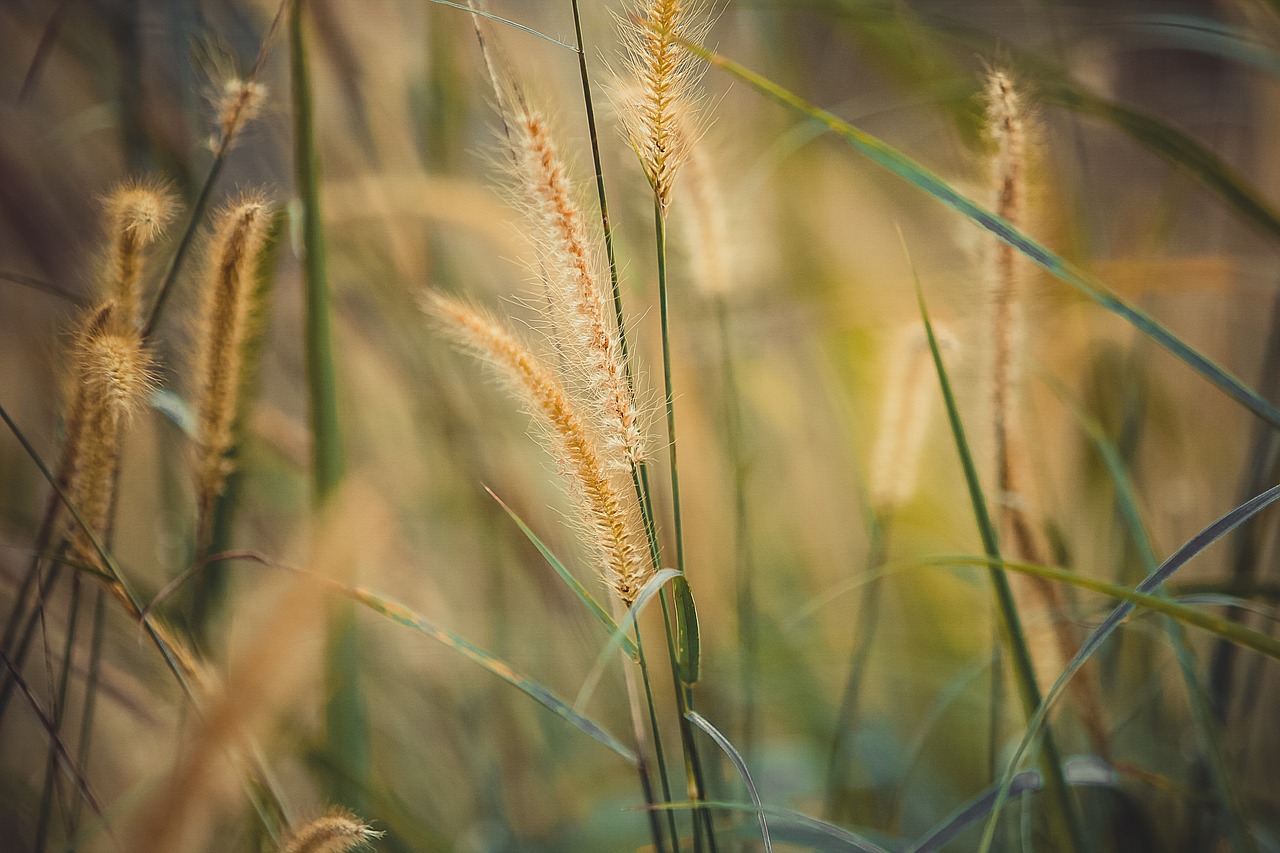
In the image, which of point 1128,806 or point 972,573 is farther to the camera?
point 972,573

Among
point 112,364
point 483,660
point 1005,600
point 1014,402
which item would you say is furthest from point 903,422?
point 112,364

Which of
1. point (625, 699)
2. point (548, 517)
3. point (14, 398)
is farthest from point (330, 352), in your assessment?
point (14, 398)

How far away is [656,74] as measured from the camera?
26 centimetres

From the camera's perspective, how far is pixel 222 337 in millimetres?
325

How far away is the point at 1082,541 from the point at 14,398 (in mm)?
1056

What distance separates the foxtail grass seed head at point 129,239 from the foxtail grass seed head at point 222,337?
25mm

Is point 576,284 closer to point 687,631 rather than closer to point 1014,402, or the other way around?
point 687,631

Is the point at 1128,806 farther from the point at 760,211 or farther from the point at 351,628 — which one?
the point at 760,211

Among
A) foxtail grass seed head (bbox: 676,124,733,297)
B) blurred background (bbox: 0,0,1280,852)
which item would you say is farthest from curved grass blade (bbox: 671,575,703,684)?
foxtail grass seed head (bbox: 676,124,733,297)

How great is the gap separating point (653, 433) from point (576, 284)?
0.68ft

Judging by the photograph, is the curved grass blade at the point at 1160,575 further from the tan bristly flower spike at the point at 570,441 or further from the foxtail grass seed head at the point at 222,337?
the foxtail grass seed head at the point at 222,337

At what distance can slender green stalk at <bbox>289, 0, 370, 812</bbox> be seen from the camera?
0.32 metres

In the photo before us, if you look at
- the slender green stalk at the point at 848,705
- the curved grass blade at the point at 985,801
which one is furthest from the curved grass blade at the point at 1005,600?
the slender green stalk at the point at 848,705

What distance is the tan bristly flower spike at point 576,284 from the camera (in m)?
0.26
